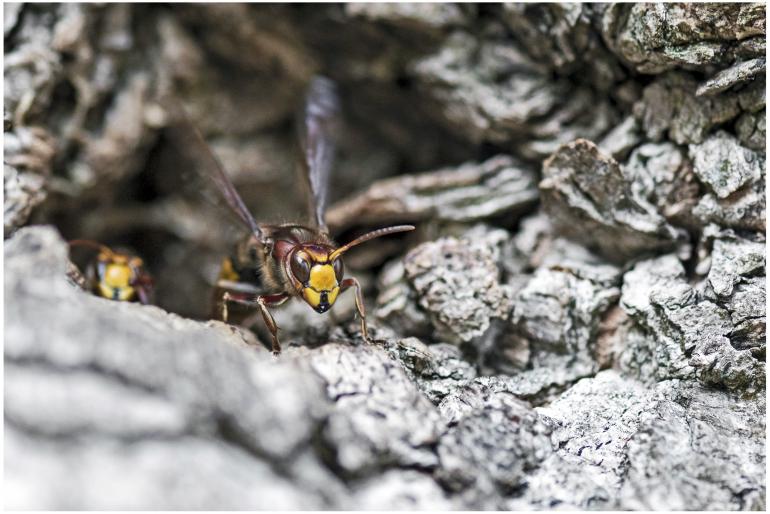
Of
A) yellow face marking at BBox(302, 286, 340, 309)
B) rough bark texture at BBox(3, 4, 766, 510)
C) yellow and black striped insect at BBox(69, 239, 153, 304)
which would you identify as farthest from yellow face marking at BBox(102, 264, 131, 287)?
yellow face marking at BBox(302, 286, 340, 309)

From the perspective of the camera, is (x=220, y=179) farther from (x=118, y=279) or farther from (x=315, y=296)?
(x=315, y=296)

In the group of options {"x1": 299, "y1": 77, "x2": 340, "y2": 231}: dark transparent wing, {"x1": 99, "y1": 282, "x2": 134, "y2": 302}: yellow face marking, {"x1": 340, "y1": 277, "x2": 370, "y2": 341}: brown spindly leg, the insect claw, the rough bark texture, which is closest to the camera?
the rough bark texture

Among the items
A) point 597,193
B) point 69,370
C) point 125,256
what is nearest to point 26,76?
point 125,256

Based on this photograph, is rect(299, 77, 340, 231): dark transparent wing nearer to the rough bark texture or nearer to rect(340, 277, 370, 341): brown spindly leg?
the rough bark texture

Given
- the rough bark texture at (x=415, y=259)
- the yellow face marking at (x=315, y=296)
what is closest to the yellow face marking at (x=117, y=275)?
the rough bark texture at (x=415, y=259)

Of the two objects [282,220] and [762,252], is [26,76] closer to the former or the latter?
[282,220]

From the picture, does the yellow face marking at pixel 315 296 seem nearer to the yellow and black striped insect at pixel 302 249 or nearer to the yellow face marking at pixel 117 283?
the yellow and black striped insect at pixel 302 249
